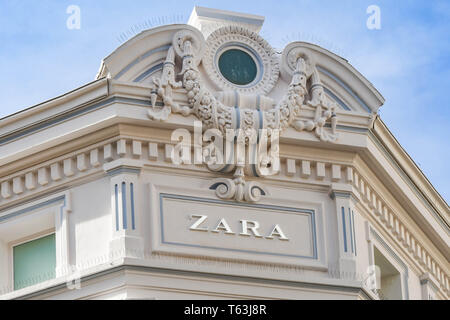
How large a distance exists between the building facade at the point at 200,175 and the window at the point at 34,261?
0.08 ft

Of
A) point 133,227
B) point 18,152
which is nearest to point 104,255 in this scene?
point 133,227

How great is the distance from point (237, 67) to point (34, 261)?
4.23 meters

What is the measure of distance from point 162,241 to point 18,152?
2715 mm

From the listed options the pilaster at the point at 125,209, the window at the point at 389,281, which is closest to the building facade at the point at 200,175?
the pilaster at the point at 125,209

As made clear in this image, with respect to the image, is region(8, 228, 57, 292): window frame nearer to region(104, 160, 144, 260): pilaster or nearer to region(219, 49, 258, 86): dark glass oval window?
region(104, 160, 144, 260): pilaster

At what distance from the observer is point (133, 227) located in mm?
25578

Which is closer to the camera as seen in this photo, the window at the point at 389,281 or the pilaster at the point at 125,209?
the pilaster at the point at 125,209

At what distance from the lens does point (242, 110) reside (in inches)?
1041

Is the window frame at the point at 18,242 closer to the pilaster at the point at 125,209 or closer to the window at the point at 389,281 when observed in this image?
the pilaster at the point at 125,209

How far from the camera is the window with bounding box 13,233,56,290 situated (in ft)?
87.6

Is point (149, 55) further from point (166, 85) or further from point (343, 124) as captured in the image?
point (343, 124)

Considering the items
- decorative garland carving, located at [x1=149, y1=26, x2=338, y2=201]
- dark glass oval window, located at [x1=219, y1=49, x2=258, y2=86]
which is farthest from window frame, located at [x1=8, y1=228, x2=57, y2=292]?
dark glass oval window, located at [x1=219, y1=49, x2=258, y2=86]

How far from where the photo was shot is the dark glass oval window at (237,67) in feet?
88.6

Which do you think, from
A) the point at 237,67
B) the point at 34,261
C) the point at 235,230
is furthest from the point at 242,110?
the point at 34,261
